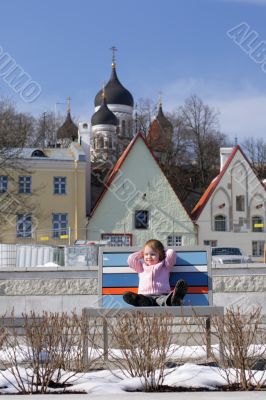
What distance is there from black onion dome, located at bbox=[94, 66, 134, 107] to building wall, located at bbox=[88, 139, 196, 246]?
3635 centimetres

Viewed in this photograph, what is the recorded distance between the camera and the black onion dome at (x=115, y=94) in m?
81.7

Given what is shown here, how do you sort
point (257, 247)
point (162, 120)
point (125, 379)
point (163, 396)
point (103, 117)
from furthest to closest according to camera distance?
point (103, 117) < point (162, 120) < point (257, 247) < point (125, 379) < point (163, 396)

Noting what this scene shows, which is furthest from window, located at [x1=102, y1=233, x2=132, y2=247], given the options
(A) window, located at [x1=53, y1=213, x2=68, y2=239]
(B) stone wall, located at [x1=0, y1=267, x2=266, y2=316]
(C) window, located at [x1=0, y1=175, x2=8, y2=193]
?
(B) stone wall, located at [x1=0, y1=267, x2=266, y2=316]

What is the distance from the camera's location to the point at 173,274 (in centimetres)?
791

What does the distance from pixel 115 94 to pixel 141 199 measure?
37.8m

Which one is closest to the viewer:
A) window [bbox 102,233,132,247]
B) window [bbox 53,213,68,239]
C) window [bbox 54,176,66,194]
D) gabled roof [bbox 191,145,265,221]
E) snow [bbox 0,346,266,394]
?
snow [bbox 0,346,266,394]

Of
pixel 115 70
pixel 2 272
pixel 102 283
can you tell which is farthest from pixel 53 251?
pixel 115 70

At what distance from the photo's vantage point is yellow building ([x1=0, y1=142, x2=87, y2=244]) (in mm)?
44719

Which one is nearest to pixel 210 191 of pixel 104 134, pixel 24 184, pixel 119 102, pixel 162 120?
pixel 24 184

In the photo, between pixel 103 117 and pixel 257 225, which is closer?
pixel 257 225

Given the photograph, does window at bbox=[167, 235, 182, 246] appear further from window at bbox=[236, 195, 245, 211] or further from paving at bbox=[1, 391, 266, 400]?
paving at bbox=[1, 391, 266, 400]

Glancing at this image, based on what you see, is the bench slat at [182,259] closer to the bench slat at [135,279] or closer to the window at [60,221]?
the bench slat at [135,279]

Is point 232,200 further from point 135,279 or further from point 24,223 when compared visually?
point 135,279

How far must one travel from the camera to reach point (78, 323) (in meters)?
5.75
